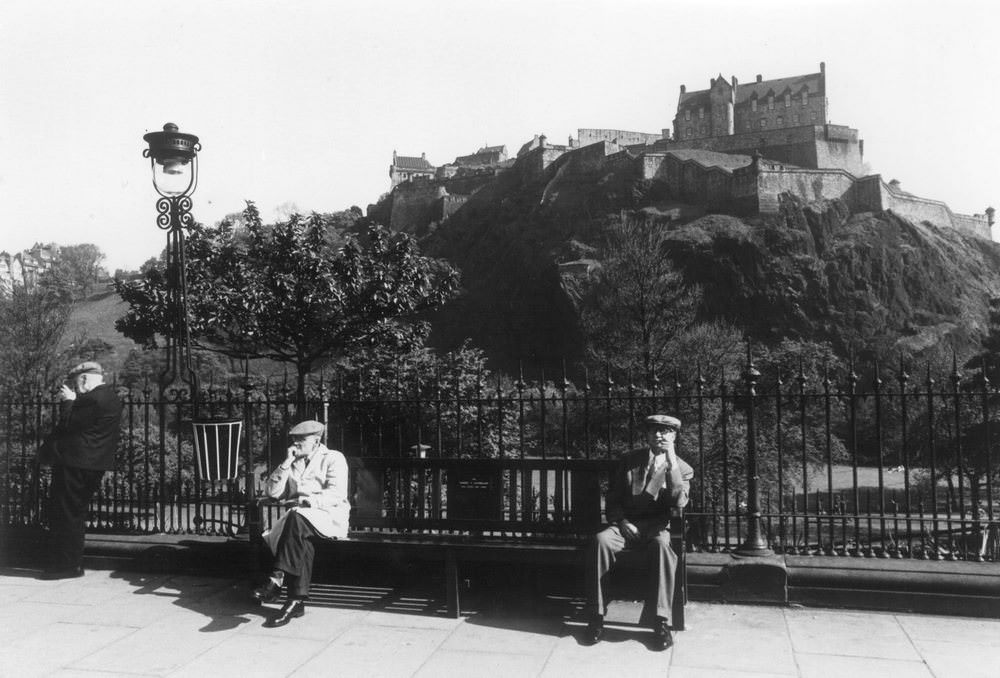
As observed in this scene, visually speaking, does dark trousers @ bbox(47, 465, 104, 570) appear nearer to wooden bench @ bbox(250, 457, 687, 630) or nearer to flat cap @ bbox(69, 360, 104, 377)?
flat cap @ bbox(69, 360, 104, 377)

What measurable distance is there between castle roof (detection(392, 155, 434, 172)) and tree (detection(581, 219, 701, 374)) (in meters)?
57.8

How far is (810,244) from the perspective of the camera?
173 feet

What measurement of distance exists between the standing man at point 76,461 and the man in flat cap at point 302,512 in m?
1.82

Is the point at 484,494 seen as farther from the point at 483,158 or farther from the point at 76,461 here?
the point at 483,158

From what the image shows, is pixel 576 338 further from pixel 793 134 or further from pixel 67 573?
pixel 67 573

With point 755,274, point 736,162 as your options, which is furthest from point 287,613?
point 736,162

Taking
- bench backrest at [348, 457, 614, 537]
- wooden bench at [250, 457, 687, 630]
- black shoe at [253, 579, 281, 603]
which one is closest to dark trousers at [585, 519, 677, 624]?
wooden bench at [250, 457, 687, 630]

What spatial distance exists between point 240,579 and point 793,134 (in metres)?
→ 66.2

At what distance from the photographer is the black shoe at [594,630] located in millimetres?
4648

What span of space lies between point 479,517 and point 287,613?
5.02ft

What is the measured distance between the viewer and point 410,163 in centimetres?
9719

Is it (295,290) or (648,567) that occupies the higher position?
(295,290)

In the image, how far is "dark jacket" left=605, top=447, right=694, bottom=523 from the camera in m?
4.97

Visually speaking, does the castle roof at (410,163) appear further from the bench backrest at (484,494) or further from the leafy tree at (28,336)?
the bench backrest at (484,494)
